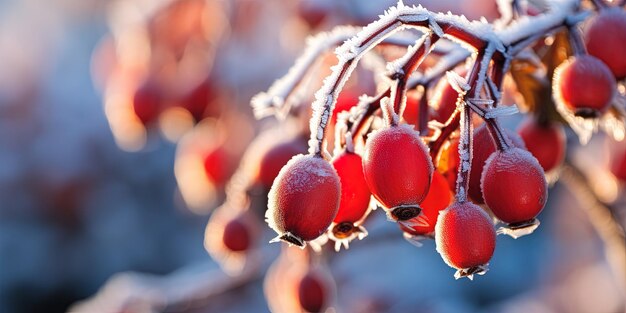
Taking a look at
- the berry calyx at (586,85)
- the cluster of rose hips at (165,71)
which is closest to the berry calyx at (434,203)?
the berry calyx at (586,85)

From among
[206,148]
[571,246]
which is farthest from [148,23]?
[571,246]

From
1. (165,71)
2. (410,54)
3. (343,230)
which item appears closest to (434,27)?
(410,54)

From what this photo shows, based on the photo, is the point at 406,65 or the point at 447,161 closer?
the point at 406,65

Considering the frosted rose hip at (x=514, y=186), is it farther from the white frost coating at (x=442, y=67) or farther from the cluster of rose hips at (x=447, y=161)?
the white frost coating at (x=442, y=67)

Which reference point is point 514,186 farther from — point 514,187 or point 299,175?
point 299,175

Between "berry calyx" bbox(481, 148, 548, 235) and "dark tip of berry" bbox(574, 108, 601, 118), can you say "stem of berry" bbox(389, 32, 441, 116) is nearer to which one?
"berry calyx" bbox(481, 148, 548, 235)

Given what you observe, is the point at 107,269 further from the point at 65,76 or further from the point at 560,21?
the point at 560,21

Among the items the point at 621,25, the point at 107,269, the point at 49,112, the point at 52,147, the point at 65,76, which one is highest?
the point at 65,76
